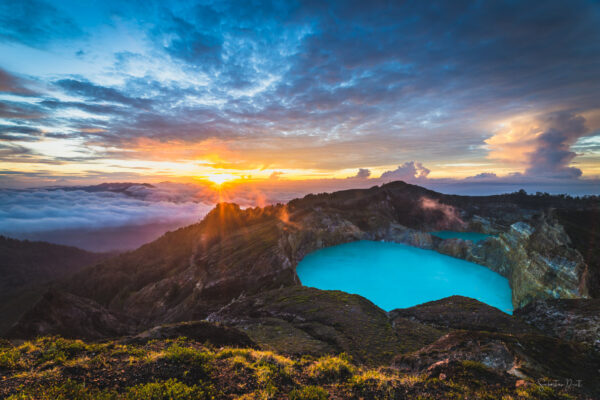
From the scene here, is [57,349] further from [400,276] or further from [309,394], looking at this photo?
[400,276]

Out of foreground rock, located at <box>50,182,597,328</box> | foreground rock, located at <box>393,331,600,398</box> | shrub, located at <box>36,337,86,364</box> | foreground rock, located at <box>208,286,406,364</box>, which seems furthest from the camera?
foreground rock, located at <box>50,182,597,328</box>

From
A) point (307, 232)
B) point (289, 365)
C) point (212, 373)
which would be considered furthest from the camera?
point (307, 232)

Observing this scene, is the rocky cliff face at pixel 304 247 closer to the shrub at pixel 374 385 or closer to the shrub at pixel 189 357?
the shrub at pixel 189 357

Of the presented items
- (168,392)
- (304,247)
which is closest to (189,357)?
(168,392)

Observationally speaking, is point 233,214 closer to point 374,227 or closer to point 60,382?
point 374,227

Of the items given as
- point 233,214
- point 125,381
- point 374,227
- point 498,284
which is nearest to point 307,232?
point 374,227

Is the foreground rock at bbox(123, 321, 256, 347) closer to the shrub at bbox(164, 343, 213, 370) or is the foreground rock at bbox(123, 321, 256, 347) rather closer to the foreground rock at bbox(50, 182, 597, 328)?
the shrub at bbox(164, 343, 213, 370)

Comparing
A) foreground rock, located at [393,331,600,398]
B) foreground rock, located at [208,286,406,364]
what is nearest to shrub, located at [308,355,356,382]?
foreground rock, located at [393,331,600,398]
